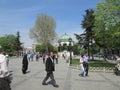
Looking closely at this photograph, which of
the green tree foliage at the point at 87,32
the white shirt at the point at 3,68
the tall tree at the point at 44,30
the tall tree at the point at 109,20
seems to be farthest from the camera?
the tall tree at the point at 44,30

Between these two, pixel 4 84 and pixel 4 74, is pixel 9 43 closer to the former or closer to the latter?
pixel 4 84

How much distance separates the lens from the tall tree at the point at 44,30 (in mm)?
88250

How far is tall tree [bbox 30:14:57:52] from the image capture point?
290ft

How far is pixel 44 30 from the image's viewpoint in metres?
88.0

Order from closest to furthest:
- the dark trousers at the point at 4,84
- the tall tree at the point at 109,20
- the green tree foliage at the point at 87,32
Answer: the dark trousers at the point at 4,84, the tall tree at the point at 109,20, the green tree foliage at the point at 87,32

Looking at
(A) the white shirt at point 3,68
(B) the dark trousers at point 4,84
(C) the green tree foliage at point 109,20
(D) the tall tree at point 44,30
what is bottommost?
(B) the dark trousers at point 4,84

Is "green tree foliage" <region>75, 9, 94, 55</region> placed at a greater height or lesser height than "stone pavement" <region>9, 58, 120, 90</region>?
greater

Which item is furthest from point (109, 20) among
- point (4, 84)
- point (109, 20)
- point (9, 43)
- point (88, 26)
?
point (9, 43)

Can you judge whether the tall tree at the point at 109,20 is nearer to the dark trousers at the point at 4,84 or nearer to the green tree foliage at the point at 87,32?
the dark trousers at the point at 4,84

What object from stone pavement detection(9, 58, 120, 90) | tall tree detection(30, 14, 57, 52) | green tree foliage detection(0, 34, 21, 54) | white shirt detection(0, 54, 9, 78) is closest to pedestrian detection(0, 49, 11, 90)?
white shirt detection(0, 54, 9, 78)

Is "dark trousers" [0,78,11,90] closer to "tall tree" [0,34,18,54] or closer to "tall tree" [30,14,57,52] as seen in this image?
"tall tree" [30,14,57,52]

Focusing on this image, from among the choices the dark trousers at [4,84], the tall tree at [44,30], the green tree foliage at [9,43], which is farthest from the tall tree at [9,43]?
the dark trousers at [4,84]

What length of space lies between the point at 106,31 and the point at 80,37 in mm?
30452

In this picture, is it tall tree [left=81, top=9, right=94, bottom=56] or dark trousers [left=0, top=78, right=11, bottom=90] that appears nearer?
dark trousers [left=0, top=78, right=11, bottom=90]
